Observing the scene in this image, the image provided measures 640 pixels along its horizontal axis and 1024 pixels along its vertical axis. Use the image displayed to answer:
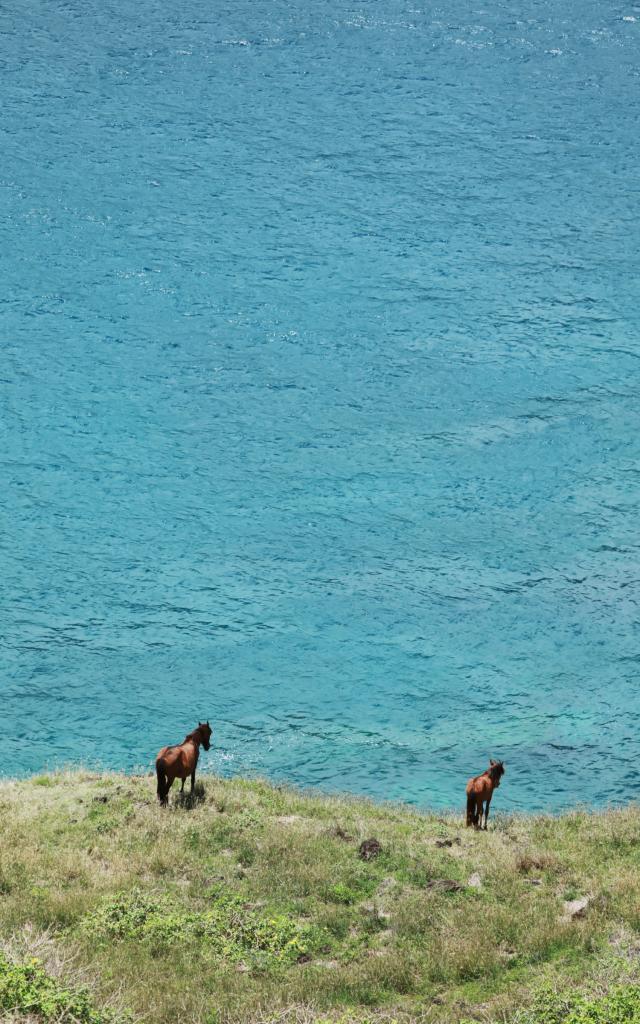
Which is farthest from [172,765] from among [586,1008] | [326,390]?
[326,390]

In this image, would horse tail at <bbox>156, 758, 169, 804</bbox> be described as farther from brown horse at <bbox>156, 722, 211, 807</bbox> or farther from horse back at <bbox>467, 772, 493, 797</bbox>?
horse back at <bbox>467, 772, 493, 797</bbox>

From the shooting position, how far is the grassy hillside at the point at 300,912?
909 cm

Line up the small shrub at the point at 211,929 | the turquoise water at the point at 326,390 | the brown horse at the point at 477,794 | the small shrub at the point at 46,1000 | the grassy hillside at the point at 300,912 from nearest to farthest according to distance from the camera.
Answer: the small shrub at the point at 46,1000 < the grassy hillside at the point at 300,912 < the small shrub at the point at 211,929 < the brown horse at the point at 477,794 < the turquoise water at the point at 326,390

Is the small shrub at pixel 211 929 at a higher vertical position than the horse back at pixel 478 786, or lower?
higher

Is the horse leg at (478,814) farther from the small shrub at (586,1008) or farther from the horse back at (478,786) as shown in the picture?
the small shrub at (586,1008)

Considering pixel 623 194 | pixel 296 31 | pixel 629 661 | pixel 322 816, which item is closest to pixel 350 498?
pixel 629 661

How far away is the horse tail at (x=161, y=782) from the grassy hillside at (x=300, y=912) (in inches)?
8.5

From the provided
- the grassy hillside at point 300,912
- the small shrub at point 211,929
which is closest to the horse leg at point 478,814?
the grassy hillside at point 300,912

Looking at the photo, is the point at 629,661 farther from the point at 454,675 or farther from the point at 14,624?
the point at 14,624

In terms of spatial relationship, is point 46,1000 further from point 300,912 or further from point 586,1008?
point 586,1008

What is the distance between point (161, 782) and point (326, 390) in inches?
760

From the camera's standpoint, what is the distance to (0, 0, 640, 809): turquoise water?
20.4 metres

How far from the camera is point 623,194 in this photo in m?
39.8

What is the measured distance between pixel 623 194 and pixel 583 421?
43.4 feet
